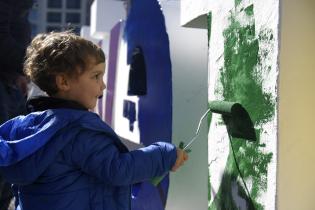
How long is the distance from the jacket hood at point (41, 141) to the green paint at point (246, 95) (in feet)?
1.71

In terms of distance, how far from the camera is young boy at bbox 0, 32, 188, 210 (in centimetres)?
182

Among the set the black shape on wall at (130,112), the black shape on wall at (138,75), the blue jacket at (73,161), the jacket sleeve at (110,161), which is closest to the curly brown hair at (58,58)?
the blue jacket at (73,161)

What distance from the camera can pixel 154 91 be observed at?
→ 3.80 meters

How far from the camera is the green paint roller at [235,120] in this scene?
194cm

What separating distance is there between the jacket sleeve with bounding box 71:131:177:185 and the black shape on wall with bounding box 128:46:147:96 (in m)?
2.19

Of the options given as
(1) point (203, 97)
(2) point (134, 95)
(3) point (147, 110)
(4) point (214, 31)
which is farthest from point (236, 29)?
(2) point (134, 95)

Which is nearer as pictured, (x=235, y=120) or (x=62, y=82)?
(x=62, y=82)

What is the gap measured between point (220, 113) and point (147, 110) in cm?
192

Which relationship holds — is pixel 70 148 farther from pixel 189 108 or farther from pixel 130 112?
pixel 130 112

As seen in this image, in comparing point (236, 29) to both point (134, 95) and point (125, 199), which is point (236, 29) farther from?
point (134, 95)

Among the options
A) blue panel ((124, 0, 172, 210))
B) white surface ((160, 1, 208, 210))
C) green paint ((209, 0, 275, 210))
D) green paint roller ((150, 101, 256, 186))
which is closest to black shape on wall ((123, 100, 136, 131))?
blue panel ((124, 0, 172, 210))

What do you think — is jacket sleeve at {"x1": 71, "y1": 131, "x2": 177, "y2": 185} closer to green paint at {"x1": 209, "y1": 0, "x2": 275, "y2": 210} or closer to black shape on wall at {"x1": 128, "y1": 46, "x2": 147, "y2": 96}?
green paint at {"x1": 209, "y1": 0, "x2": 275, "y2": 210}

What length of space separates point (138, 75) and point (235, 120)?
232 centimetres

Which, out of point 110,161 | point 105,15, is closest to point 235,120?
point 110,161
